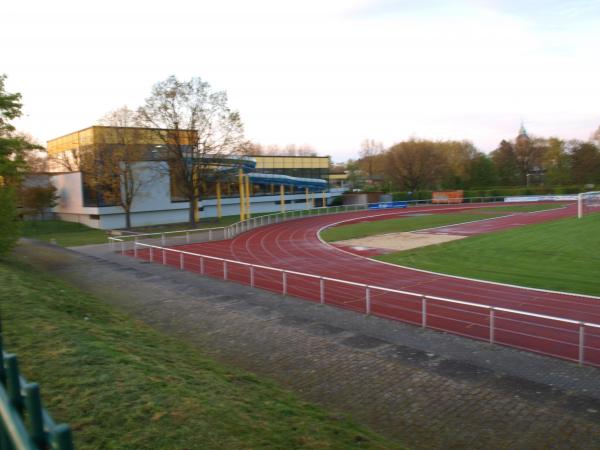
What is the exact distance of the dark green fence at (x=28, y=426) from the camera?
6.14 feet

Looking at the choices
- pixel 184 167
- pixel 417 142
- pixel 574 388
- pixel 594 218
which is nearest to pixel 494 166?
pixel 417 142

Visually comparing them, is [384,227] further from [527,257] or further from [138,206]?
[138,206]

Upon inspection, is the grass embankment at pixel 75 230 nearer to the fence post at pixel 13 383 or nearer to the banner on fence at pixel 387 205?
the banner on fence at pixel 387 205

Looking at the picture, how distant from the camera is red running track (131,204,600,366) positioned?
35.2 feet

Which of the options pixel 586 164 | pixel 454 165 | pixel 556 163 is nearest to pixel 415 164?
pixel 454 165

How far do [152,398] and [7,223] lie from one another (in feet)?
60.0

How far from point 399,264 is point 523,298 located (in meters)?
7.51

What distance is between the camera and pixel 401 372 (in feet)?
26.4

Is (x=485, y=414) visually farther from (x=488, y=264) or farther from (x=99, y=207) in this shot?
(x=99, y=207)

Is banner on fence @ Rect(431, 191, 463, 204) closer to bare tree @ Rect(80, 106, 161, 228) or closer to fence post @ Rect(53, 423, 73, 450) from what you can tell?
bare tree @ Rect(80, 106, 161, 228)

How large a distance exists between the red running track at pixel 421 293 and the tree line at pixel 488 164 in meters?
51.8

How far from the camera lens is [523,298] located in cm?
1459

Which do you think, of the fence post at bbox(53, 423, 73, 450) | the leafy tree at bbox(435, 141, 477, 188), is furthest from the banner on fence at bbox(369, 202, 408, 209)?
the fence post at bbox(53, 423, 73, 450)

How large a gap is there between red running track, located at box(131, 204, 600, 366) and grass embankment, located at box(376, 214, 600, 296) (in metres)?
1.43
